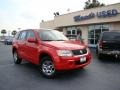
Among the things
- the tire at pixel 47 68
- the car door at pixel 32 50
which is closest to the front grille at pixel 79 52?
the tire at pixel 47 68

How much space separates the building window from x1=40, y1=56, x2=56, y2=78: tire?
16228 millimetres

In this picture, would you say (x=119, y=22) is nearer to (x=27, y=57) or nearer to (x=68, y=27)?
(x=68, y=27)

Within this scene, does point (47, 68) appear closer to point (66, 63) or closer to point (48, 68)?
point (48, 68)

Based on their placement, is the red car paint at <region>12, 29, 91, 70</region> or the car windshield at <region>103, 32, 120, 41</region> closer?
the red car paint at <region>12, 29, 91, 70</region>

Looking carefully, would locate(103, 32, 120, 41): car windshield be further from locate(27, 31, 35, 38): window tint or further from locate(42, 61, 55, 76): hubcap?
locate(42, 61, 55, 76): hubcap

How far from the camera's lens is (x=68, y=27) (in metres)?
28.7

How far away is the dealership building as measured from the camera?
2042 cm

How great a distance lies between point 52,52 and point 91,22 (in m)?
17.1

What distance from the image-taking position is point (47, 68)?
23.0ft

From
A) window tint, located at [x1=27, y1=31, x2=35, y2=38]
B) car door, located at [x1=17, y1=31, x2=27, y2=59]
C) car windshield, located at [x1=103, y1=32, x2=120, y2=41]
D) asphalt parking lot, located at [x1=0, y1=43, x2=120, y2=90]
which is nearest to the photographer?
asphalt parking lot, located at [x1=0, y1=43, x2=120, y2=90]

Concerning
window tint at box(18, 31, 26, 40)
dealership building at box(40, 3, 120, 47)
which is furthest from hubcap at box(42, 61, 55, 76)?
dealership building at box(40, 3, 120, 47)

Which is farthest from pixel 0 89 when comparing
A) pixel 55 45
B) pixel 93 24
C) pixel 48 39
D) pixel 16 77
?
pixel 93 24

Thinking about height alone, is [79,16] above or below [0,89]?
above

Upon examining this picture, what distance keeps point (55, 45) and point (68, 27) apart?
2220 cm
